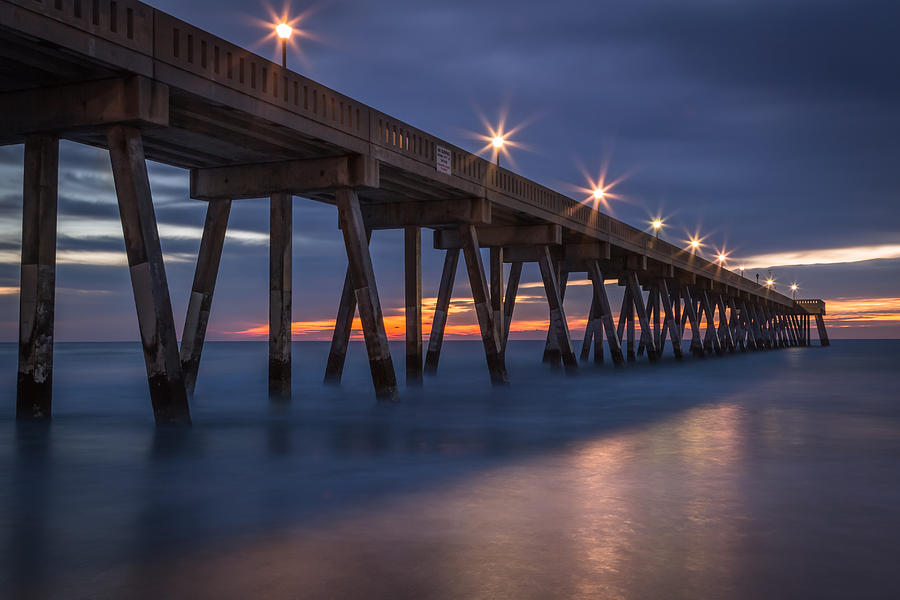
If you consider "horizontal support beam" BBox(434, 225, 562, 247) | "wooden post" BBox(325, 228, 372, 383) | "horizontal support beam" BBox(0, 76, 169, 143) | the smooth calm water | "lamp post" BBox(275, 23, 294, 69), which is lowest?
the smooth calm water

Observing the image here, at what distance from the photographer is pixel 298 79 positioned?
656 inches

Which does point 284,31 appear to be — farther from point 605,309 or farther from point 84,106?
point 605,309

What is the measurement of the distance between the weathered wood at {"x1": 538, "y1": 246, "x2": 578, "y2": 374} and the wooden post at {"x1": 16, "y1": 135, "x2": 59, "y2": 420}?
62.7ft

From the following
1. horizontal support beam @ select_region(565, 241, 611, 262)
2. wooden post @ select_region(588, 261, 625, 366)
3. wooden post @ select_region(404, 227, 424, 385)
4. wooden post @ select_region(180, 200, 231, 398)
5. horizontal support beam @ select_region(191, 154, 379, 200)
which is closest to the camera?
horizontal support beam @ select_region(191, 154, 379, 200)

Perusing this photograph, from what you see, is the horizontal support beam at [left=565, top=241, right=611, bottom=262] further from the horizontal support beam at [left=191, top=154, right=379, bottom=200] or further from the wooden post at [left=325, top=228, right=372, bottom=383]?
the horizontal support beam at [left=191, top=154, right=379, bottom=200]

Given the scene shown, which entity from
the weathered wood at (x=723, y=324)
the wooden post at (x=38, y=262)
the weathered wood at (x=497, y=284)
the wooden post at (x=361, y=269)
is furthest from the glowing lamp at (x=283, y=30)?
the weathered wood at (x=723, y=324)

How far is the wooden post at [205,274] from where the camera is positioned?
826 inches

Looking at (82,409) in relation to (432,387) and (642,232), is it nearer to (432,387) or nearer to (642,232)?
(432,387)

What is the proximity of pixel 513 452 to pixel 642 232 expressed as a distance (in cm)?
3276

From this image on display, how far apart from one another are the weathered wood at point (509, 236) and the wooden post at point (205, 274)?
1077 cm

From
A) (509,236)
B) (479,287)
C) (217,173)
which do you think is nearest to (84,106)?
(217,173)

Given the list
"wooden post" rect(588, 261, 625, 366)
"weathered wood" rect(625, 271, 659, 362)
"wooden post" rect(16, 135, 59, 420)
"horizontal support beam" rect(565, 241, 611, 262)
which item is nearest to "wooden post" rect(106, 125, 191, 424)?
"wooden post" rect(16, 135, 59, 420)

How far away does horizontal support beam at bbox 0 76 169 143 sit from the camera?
1313 centimetres

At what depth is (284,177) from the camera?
64.5 ft
